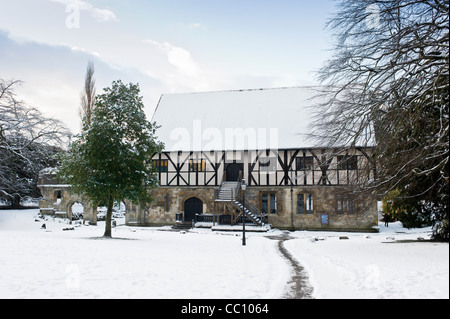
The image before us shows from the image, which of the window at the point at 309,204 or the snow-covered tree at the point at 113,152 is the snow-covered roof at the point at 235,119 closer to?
the window at the point at 309,204

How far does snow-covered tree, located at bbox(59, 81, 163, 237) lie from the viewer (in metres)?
18.0

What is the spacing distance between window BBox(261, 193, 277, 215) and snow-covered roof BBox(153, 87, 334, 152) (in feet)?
12.9

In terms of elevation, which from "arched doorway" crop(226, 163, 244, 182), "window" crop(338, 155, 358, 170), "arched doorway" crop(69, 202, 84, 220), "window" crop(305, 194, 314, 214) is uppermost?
"arched doorway" crop(226, 163, 244, 182)

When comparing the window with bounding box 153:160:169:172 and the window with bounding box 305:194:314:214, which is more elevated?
the window with bounding box 153:160:169:172

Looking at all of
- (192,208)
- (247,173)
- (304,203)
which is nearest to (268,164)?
(247,173)

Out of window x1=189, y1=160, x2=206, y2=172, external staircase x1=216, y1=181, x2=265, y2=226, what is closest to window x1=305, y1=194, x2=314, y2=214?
external staircase x1=216, y1=181, x2=265, y2=226

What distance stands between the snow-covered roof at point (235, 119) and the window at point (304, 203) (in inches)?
160

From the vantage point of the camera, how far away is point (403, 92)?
10.1 metres

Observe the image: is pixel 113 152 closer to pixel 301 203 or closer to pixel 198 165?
pixel 198 165

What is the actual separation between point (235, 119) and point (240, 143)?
2.67m

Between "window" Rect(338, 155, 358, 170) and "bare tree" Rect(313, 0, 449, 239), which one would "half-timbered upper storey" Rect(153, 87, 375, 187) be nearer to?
"window" Rect(338, 155, 358, 170)

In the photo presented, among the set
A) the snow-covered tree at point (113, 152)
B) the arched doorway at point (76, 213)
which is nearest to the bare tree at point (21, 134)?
the snow-covered tree at point (113, 152)
